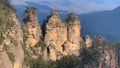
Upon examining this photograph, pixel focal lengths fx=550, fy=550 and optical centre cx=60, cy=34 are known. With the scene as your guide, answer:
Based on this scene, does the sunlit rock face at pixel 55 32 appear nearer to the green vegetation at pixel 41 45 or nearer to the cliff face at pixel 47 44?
the cliff face at pixel 47 44

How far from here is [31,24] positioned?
71875mm

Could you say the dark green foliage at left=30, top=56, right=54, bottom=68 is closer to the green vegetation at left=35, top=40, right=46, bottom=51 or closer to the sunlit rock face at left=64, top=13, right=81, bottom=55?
the green vegetation at left=35, top=40, right=46, bottom=51

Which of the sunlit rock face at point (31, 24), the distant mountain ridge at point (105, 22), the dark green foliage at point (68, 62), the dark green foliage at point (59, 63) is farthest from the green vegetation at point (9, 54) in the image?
the distant mountain ridge at point (105, 22)

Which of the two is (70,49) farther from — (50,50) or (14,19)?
(14,19)

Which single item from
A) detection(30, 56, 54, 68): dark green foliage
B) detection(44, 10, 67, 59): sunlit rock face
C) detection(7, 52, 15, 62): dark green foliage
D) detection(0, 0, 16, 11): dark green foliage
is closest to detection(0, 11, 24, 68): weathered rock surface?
detection(7, 52, 15, 62): dark green foliage

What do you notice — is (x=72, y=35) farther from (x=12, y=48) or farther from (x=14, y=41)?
(x=12, y=48)

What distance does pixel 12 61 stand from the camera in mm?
54438

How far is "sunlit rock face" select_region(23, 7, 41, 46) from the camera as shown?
2808 inches

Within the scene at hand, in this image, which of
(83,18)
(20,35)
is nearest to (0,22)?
(20,35)

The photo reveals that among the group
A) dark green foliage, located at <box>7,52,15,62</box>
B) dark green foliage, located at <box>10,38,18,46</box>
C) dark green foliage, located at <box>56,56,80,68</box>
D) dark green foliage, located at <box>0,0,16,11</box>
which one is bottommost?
dark green foliage, located at <box>56,56,80,68</box>

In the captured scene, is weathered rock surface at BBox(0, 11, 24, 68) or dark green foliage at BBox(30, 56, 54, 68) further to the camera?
dark green foliage at BBox(30, 56, 54, 68)

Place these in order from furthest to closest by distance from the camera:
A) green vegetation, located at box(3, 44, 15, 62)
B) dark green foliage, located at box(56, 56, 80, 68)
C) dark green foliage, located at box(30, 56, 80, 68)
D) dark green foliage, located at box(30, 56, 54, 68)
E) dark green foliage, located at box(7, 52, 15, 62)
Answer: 1. dark green foliage, located at box(56, 56, 80, 68)
2. dark green foliage, located at box(30, 56, 80, 68)
3. dark green foliage, located at box(30, 56, 54, 68)
4. dark green foliage, located at box(7, 52, 15, 62)
5. green vegetation, located at box(3, 44, 15, 62)

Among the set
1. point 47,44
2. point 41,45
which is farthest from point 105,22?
point 41,45

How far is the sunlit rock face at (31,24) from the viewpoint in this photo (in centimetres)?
7131
